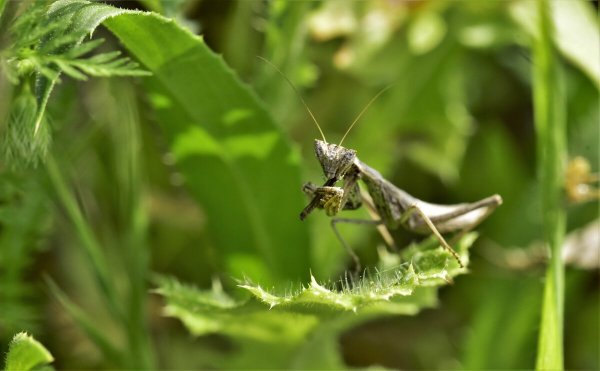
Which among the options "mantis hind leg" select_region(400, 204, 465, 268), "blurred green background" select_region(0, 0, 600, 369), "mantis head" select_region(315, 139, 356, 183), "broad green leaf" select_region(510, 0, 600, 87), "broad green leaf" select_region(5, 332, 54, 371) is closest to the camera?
"broad green leaf" select_region(5, 332, 54, 371)

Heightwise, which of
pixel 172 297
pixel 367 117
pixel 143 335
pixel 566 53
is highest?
pixel 566 53

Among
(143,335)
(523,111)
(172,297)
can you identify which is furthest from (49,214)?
(523,111)

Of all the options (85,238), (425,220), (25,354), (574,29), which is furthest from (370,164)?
(25,354)

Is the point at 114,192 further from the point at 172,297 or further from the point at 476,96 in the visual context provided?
the point at 476,96

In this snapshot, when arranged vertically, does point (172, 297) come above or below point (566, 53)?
below

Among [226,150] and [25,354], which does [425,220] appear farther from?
[25,354]

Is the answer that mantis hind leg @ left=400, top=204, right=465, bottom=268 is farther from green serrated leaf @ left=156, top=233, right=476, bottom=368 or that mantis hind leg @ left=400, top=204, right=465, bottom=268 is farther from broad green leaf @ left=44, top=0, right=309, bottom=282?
broad green leaf @ left=44, top=0, right=309, bottom=282

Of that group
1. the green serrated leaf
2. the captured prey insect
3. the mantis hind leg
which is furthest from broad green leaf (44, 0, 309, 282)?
the mantis hind leg
